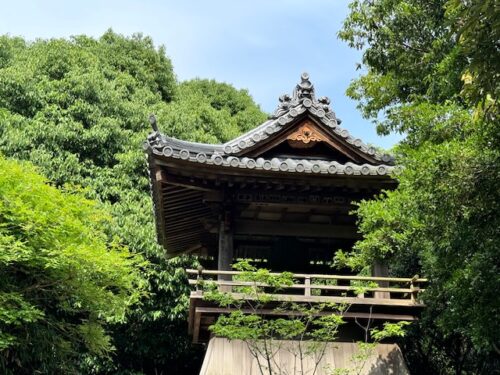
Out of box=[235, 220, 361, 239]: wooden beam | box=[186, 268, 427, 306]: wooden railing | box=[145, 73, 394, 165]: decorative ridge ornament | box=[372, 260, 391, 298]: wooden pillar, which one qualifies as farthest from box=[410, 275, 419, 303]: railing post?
box=[145, 73, 394, 165]: decorative ridge ornament

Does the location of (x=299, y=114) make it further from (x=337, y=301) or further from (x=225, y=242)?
(x=337, y=301)

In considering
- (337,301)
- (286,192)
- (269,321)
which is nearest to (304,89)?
(286,192)

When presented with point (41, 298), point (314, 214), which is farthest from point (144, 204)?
point (314, 214)

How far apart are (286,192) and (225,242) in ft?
4.31

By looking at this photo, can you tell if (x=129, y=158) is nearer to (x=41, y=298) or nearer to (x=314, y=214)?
(x=41, y=298)

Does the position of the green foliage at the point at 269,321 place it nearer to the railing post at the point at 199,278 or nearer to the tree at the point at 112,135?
the railing post at the point at 199,278

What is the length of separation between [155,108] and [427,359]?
45.3 ft

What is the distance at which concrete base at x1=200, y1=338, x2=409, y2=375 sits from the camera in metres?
8.21

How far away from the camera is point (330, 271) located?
1130 cm

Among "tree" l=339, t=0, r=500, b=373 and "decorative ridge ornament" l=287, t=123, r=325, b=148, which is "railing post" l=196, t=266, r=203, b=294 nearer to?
"tree" l=339, t=0, r=500, b=373

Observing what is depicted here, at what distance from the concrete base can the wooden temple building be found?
57 cm

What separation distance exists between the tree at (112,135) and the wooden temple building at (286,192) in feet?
19.3

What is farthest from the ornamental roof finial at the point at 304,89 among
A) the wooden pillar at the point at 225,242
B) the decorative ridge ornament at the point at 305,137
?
the wooden pillar at the point at 225,242

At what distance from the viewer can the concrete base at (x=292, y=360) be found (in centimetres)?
821
